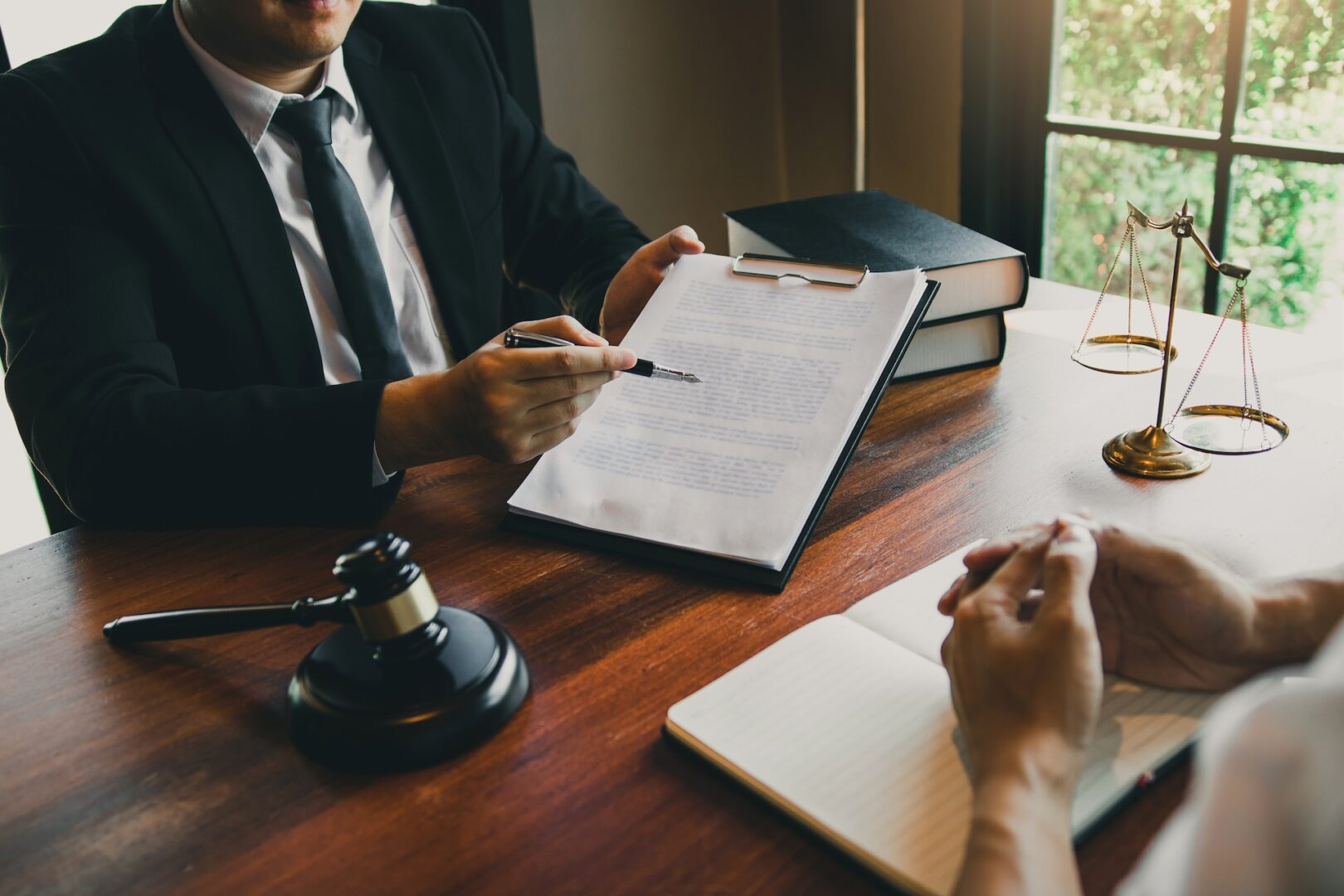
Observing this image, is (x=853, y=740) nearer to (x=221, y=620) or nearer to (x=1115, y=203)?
(x=221, y=620)

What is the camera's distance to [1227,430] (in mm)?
1089

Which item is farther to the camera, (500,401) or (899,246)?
(899,246)

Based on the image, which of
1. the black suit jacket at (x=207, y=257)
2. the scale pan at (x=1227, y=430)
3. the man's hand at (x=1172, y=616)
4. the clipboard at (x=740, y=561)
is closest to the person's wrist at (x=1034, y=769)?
the man's hand at (x=1172, y=616)

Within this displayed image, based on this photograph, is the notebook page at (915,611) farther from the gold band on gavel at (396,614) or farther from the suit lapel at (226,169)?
the suit lapel at (226,169)

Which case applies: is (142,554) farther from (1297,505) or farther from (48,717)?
(1297,505)

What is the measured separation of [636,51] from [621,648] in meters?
2.24

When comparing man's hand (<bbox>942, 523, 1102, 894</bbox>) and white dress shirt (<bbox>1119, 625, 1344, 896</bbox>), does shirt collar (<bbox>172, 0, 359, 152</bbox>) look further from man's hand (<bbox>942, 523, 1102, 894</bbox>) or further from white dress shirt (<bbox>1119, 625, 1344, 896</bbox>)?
white dress shirt (<bbox>1119, 625, 1344, 896</bbox>)

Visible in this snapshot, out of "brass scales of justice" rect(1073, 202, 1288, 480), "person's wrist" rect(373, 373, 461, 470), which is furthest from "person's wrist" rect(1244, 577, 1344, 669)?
"person's wrist" rect(373, 373, 461, 470)

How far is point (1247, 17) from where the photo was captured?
207 centimetres

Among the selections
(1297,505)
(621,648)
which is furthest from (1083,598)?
(1297,505)

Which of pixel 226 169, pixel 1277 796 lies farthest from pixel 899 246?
pixel 1277 796

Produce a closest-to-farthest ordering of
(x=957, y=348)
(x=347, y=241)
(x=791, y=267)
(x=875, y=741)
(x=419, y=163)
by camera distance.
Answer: (x=875, y=741)
(x=791, y=267)
(x=957, y=348)
(x=347, y=241)
(x=419, y=163)

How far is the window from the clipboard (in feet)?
4.74

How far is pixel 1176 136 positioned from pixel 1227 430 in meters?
1.42
